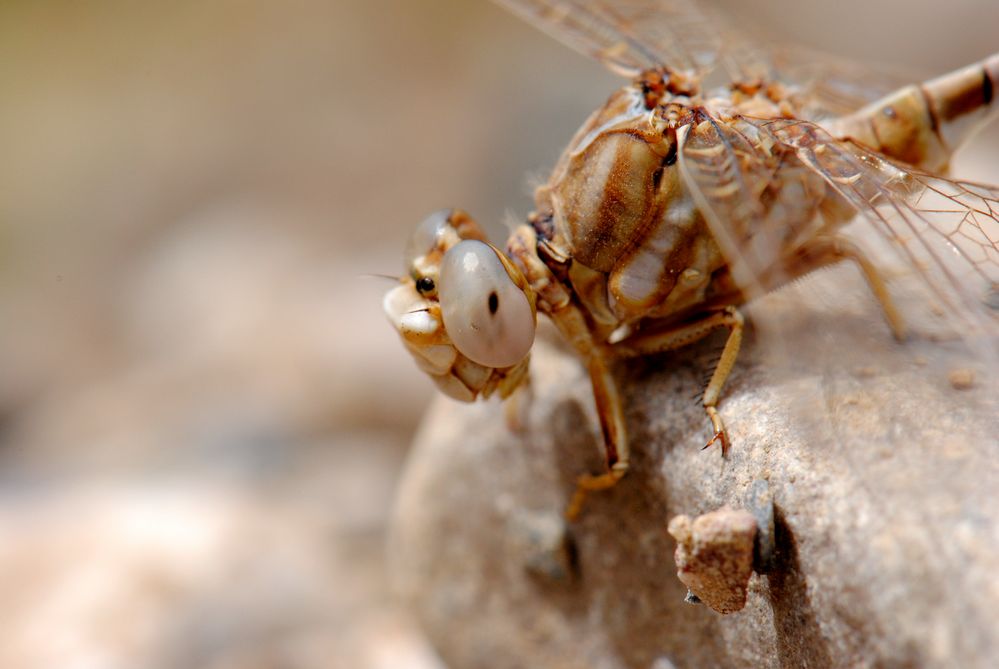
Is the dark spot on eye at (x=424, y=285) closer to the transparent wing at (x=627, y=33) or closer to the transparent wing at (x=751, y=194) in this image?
the transparent wing at (x=751, y=194)

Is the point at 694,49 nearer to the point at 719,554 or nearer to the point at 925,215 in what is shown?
the point at 925,215

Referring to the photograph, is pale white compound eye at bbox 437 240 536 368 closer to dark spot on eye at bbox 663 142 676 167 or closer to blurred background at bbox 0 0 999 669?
dark spot on eye at bbox 663 142 676 167

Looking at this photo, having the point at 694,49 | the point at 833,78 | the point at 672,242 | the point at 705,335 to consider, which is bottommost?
the point at 705,335

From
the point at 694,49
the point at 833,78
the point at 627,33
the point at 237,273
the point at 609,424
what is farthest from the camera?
the point at 237,273

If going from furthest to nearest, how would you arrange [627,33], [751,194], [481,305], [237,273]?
1. [237,273]
2. [627,33]
3. [751,194]
4. [481,305]

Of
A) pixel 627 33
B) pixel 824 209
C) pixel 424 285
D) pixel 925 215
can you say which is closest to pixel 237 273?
pixel 627 33

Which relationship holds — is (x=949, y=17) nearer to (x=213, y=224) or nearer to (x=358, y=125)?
(x=358, y=125)

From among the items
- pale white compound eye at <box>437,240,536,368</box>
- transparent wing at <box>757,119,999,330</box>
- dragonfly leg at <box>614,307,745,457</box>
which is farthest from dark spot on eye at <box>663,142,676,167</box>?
pale white compound eye at <box>437,240,536,368</box>
